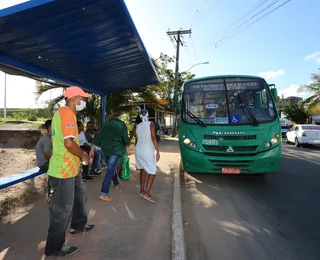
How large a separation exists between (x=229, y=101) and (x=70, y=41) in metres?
3.75

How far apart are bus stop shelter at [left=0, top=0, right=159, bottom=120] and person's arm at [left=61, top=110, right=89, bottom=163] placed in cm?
123

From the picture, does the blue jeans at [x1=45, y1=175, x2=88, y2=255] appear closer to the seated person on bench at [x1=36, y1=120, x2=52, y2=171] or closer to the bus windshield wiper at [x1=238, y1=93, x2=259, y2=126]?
the seated person on bench at [x1=36, y1=120, x2=52, y2=171]

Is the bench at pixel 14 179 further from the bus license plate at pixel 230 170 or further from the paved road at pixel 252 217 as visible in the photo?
the bus license plate at pixel 230 170

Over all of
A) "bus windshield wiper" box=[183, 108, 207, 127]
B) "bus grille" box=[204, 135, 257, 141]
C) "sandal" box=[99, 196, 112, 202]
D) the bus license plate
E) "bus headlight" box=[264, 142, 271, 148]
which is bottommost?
"sandal" box=[99, 196, 112, 202]

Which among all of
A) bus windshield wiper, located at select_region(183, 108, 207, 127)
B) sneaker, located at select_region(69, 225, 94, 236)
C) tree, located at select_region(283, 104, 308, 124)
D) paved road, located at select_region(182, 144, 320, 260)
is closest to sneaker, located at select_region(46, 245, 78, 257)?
sneaker, located at select_region(69, 225, 94, 236)

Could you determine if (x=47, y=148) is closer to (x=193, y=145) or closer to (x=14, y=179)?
(x=14, y=179)

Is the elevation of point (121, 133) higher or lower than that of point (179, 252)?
higher

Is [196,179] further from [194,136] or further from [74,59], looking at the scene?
[74,59]

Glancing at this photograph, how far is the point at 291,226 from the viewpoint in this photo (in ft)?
12.5

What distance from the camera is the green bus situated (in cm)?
548

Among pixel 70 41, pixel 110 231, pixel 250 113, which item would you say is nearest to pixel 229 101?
pixel 250 113

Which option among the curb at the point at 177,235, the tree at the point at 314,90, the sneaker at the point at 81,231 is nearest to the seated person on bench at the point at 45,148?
the sneaker at the point at 81,231

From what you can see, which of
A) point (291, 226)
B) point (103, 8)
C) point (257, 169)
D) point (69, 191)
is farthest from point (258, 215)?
point (103, 8)

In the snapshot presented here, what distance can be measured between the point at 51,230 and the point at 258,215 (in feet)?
10.6
